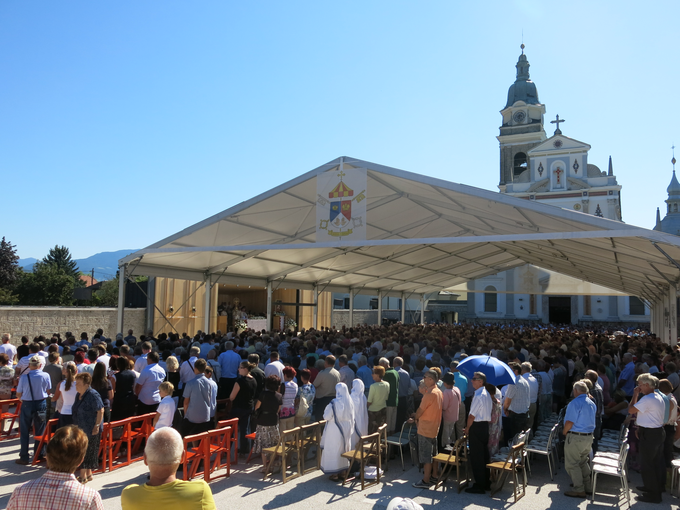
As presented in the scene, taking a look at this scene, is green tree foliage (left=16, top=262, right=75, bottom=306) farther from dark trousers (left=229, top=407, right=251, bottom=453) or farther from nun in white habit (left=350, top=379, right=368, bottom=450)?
nun in white habit (left=350, top=379, right=368, bottom=450)

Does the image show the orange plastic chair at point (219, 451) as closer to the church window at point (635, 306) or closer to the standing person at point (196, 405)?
the standing person at point (196, 405)

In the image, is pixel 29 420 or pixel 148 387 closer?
pixel 29 420

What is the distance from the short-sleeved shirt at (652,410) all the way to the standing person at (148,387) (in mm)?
5879

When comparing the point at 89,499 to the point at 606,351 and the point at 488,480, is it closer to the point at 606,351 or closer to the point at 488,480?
the point at 488,480

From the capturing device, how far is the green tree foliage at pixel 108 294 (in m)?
33.8

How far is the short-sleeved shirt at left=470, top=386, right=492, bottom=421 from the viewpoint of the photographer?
5.36m

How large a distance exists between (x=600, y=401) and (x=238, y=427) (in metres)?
4.85

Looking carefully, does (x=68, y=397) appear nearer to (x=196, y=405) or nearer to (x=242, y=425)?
(x=196, y=405)

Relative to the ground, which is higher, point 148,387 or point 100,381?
point 100,381

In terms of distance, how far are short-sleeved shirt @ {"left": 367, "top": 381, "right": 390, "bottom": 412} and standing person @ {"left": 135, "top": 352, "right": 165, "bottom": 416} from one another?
9.35ft

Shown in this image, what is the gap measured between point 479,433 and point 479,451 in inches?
8.5

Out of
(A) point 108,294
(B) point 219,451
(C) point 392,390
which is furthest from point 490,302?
(B) point 219,451

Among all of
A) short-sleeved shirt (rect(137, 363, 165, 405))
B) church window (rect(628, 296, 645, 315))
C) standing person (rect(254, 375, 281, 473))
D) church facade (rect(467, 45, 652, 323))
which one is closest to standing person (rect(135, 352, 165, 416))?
short-sleeved shirt (rect(137, 363, 165, 405))

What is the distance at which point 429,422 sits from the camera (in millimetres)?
5656
